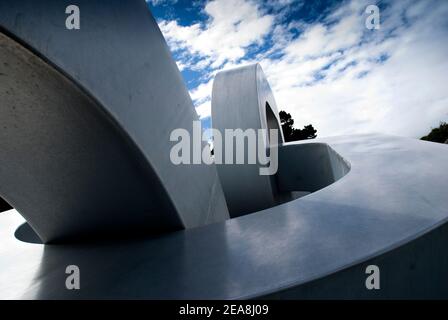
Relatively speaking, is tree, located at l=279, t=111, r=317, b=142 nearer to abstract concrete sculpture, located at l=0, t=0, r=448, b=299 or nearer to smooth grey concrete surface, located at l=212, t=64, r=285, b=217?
smooth grey concrete surface, located at l=212, t=64, r=285, b=217

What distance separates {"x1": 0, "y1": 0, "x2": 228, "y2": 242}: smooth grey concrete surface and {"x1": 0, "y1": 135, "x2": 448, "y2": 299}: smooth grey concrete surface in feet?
1.56

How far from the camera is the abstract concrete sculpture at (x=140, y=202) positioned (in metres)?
2.06

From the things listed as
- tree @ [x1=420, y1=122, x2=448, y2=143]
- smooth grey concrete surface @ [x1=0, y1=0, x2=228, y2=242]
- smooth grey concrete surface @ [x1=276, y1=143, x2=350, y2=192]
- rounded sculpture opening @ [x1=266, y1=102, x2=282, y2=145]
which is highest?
tree @ [x1=420, y1=122, x2=448, y2=143]

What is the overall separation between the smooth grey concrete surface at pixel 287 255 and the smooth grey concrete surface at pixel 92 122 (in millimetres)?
475

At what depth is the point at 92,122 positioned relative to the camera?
2598 mm

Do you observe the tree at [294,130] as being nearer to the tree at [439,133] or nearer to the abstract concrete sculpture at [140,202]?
the tree at [439,133]

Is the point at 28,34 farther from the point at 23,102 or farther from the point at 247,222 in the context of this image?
the point at 247,222

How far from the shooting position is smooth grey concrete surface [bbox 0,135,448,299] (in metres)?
2.02

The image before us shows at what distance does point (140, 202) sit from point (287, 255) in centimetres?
186

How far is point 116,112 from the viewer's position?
2584mm

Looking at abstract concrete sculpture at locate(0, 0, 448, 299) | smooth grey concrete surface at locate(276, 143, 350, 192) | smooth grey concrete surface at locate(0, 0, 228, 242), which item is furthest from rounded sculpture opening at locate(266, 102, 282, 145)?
smooth grey concrete surface at locate(0, 0, 228, 242)

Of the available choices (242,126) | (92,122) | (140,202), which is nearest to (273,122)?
(242,126)

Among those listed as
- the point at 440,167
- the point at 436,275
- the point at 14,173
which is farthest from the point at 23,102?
the point at 440,167

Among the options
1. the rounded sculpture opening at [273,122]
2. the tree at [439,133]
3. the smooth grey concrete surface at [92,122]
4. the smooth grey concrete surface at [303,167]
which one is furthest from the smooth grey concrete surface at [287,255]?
the tree at [439,133]
